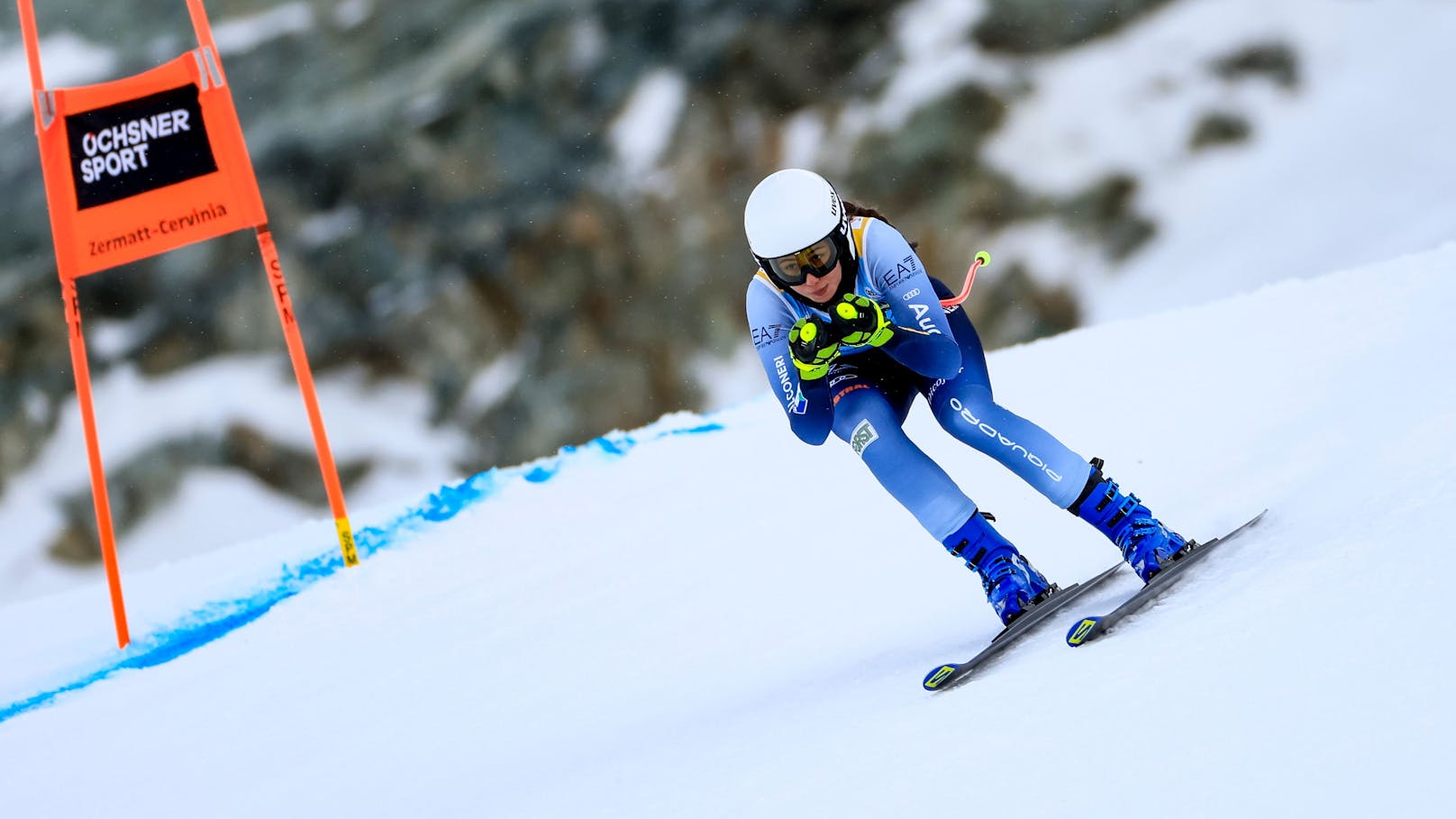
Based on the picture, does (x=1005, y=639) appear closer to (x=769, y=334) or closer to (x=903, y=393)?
(x=903, y=393)

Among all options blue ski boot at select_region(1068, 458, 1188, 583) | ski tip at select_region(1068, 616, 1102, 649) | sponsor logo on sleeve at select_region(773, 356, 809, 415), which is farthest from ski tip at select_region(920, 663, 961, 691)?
sponsor logo on sleeve at select_region(773, 356, 809, 415)

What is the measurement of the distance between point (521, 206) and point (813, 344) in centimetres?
1600

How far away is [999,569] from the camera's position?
2824 mm

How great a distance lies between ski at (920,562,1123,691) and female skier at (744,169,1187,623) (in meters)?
0.05

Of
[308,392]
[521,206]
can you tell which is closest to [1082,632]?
[308,392]

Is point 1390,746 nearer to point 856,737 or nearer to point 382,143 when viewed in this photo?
point 856,737

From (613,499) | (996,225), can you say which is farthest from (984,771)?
(996,225)

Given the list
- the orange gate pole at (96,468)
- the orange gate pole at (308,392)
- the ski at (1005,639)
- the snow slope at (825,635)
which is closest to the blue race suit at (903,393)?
the ski at (1005,639)

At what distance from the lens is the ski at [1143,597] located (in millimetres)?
2465

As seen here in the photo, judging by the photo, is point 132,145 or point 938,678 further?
point 132,145

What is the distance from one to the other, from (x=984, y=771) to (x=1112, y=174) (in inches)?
647

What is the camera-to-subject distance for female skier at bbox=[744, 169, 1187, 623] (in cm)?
284

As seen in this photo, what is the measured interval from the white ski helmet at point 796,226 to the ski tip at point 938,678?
1.02 m

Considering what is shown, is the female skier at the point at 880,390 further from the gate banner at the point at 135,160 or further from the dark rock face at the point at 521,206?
the dark rock face at the point at 521,206
